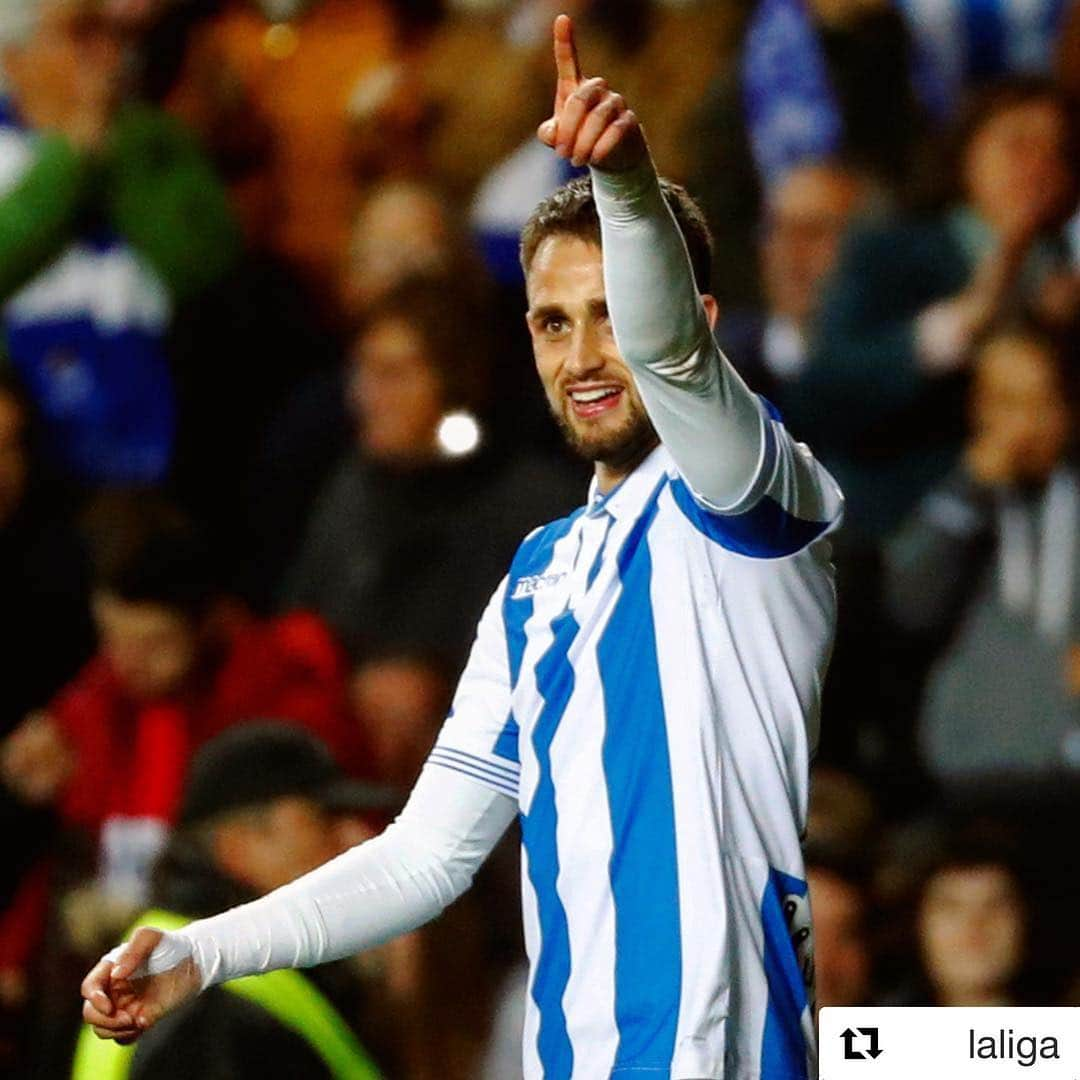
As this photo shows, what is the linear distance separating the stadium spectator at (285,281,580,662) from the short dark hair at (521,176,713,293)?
2.26 m

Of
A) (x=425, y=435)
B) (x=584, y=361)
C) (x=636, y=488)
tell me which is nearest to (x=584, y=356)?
(x=584, y=361)

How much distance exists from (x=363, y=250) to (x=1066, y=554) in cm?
158

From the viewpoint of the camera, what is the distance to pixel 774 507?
192cm

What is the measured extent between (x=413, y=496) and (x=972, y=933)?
4.57 ft

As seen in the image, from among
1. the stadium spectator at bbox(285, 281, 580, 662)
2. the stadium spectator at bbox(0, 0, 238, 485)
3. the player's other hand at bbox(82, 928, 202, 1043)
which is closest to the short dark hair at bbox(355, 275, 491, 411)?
the stadium spectator at bbox(285, 281, 580, 662)

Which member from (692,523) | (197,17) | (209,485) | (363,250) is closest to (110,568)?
(209,485)

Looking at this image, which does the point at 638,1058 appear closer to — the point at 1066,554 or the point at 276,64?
the point at 1066,554

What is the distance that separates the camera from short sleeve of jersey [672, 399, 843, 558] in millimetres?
1904

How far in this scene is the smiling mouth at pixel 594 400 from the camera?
6.72 ft

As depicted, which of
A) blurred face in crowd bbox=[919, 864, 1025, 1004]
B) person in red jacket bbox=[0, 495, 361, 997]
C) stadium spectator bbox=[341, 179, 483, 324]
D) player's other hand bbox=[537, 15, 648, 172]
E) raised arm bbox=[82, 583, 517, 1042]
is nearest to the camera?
player's other hand bbox=[537, 15, 648, 172]

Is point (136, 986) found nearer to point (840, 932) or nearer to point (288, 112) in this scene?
point (840, 932)

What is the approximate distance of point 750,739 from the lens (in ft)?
6.50

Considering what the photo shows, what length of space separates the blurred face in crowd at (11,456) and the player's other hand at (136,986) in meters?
2.73

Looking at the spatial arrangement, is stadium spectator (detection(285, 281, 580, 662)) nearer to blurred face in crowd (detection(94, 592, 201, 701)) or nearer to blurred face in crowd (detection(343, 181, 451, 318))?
blurred face in crowd (detection(343, 181, 451, 318))
